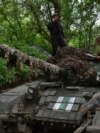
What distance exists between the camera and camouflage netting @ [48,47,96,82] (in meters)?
11.5

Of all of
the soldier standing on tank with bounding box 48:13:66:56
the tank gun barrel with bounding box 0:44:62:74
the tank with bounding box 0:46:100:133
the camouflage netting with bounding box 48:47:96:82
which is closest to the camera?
the tank gun barrel with bounding box 0:44:62:74

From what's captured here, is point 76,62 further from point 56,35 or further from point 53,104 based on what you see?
point 56,35

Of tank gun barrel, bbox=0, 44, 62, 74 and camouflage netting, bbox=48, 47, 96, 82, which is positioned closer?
tank gun barrel, bbox=0, 44, 62, 74

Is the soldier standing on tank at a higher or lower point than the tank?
higher

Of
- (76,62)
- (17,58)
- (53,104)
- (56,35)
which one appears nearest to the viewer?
(17,58)

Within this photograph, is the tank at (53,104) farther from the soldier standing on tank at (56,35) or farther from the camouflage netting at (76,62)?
the soldier standing on tank at (56,35)

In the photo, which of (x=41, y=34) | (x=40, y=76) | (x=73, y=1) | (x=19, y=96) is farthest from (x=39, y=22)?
(x=19, y=96)

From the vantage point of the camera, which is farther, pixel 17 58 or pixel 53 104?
pixel 53 104

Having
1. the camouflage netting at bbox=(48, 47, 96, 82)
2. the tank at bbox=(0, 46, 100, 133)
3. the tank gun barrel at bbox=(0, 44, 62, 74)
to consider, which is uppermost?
the tank gun barrel at bbox=(0, 44, 62, 74)

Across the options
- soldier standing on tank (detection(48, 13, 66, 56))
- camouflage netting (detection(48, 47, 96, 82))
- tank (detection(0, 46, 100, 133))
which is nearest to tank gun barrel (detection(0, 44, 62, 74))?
tank (detection(0, 46, 100, 133))

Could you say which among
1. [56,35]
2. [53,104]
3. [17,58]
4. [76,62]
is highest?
[56,35]

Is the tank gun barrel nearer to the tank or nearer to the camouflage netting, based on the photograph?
the tank

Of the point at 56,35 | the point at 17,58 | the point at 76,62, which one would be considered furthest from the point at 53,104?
the point at 56,35

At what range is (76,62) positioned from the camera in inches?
461
